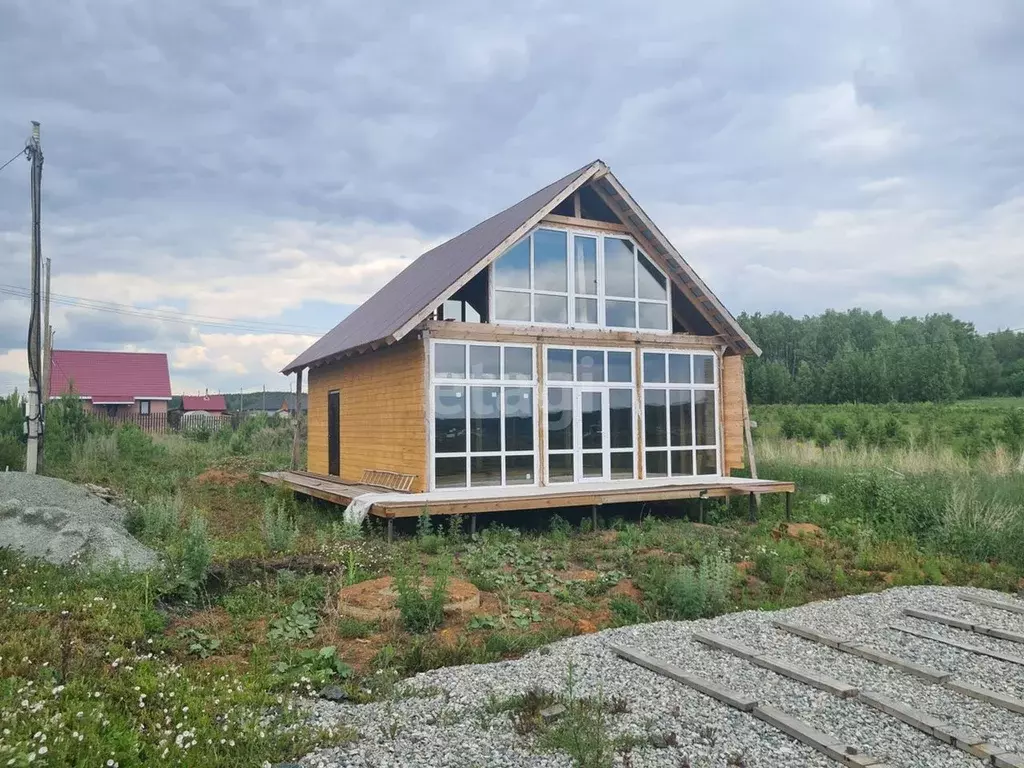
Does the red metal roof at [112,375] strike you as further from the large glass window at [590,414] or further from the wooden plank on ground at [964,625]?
the wooden plank on ground at [964,625]

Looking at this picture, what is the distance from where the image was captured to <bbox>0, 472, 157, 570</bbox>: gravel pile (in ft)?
27.2

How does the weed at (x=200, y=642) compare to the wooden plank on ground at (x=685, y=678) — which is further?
the weed at (x=200, y=642)

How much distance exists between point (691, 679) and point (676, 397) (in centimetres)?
1000

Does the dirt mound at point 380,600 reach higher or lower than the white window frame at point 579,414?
lower

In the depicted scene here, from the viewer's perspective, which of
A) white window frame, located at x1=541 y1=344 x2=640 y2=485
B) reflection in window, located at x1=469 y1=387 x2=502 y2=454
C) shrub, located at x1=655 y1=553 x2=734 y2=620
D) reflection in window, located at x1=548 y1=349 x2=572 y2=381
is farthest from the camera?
reflection in window, located at x1=548 y1=349 x2=572 y2=381

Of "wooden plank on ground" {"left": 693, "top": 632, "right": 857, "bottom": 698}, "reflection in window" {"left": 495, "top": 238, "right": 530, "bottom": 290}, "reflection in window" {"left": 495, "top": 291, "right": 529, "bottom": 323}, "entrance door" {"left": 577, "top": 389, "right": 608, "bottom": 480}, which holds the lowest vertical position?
"wooden plank on ground" {"left": 693, "top": 632, "right": 857, "bottom": 698}

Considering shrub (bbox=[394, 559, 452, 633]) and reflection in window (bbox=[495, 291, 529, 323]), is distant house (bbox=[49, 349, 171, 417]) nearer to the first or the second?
reflection in window (bbox=[495, 291, 529, 323])

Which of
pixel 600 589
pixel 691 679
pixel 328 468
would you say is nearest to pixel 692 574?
pixel 600 589

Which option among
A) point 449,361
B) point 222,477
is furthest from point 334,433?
point 449,361

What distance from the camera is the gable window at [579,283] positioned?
543 inches

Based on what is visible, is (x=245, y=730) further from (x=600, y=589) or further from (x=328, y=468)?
(x=328, y=468)

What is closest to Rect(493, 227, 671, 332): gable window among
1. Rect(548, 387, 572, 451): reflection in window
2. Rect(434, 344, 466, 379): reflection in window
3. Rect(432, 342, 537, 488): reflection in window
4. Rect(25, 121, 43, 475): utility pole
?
Rect(432, 342, 537, 488): reflection in window

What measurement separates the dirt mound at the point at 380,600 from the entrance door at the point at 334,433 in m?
8.72

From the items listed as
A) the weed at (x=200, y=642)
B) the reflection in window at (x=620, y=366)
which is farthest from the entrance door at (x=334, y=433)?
the weed at (x=200, y=642)
